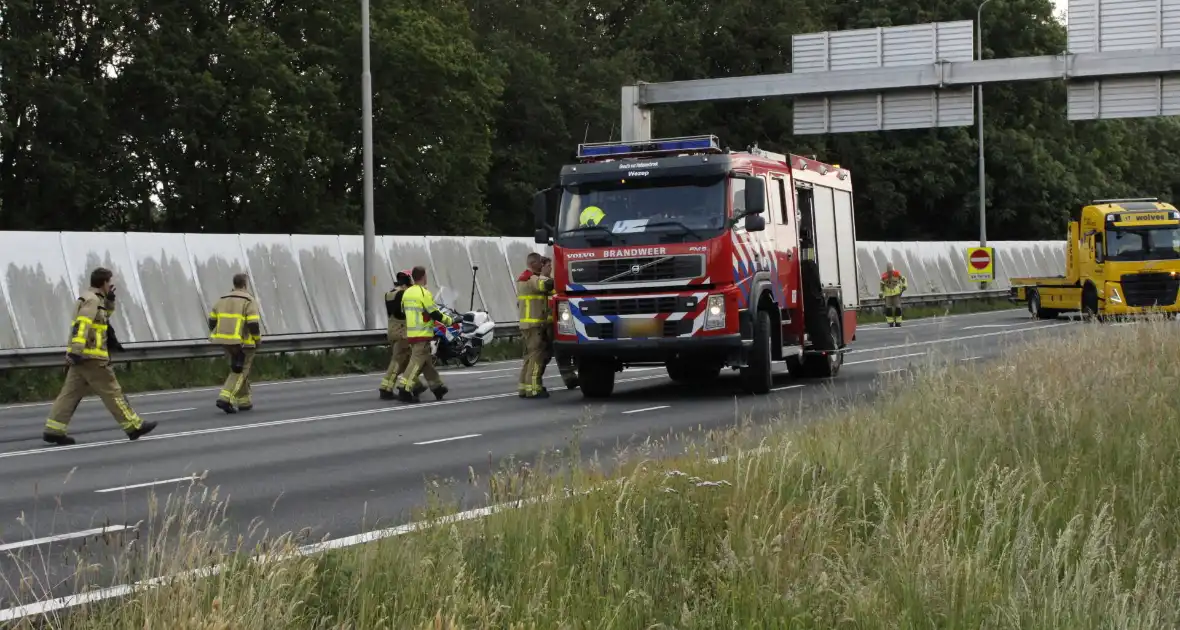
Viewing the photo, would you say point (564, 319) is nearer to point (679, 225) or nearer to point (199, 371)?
point (679, 225)

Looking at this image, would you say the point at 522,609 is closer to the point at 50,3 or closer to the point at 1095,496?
the point at 1095,496

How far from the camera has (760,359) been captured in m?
19.0

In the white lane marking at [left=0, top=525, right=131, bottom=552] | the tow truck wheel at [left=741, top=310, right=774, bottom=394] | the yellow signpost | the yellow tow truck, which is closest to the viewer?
the white lane marking at [left=0, top=525, right=131, bottom=552]

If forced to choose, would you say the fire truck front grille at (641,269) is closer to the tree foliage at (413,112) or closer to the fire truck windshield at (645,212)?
the fire truck windshield at (645,212)

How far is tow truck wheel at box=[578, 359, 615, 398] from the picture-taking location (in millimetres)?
19953

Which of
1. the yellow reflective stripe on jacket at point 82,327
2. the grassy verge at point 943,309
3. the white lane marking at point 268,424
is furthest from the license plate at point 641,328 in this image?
the grassy verge at point 943,309

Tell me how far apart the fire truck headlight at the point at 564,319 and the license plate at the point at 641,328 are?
0.71 metres

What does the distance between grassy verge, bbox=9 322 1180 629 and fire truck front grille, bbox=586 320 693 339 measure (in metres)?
8.64

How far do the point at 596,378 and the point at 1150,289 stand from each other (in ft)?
76.4

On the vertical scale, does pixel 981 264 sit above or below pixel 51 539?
above

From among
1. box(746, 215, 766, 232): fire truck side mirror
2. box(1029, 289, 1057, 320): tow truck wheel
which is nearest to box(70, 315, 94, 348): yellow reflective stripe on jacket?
box(746, 215, 766, 232): fire truck side mirror

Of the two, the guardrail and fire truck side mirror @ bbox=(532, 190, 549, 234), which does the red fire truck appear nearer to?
fire truck side mirror @ bbox=(532, 190, 549, 234)

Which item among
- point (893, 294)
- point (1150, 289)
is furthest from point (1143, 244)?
point (893, 294)

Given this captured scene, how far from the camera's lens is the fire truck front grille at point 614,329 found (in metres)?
18.4
